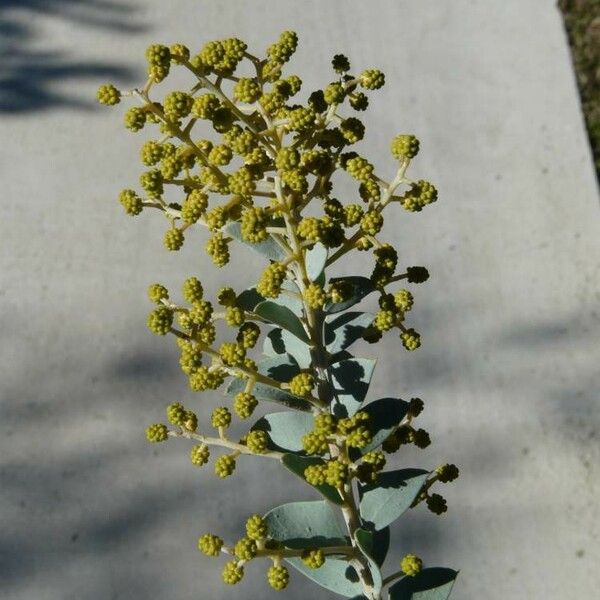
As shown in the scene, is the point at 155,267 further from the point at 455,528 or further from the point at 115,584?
the point at 455,528

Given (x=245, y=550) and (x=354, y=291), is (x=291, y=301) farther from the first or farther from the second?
(x=245, y=550)

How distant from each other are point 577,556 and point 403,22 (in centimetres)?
166

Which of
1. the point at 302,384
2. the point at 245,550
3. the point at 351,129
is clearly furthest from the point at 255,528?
the point at 351,129

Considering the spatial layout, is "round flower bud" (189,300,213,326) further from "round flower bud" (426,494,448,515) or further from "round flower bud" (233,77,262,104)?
"round flower bud" (426,494,448,515)

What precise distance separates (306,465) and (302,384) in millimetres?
79

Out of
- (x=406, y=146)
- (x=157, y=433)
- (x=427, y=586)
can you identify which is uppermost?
(x=406, y=146)

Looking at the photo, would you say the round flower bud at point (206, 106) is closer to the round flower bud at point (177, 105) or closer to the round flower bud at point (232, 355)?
the round flower bud at point (177, 105)

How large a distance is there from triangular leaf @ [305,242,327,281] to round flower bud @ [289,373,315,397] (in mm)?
93

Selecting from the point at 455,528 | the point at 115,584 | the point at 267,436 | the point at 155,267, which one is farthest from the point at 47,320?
the point at 267,436

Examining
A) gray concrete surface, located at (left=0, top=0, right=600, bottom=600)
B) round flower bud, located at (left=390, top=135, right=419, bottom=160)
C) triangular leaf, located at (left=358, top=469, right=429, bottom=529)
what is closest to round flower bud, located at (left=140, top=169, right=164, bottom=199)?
round flower bud, located at (left=390, top=135, right=419, bottom=160)

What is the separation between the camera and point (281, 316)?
834 millimetres

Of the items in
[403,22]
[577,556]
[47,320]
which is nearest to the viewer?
[577,556]

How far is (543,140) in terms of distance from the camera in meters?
2.75

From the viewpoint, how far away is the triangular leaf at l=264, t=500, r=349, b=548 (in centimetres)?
88
